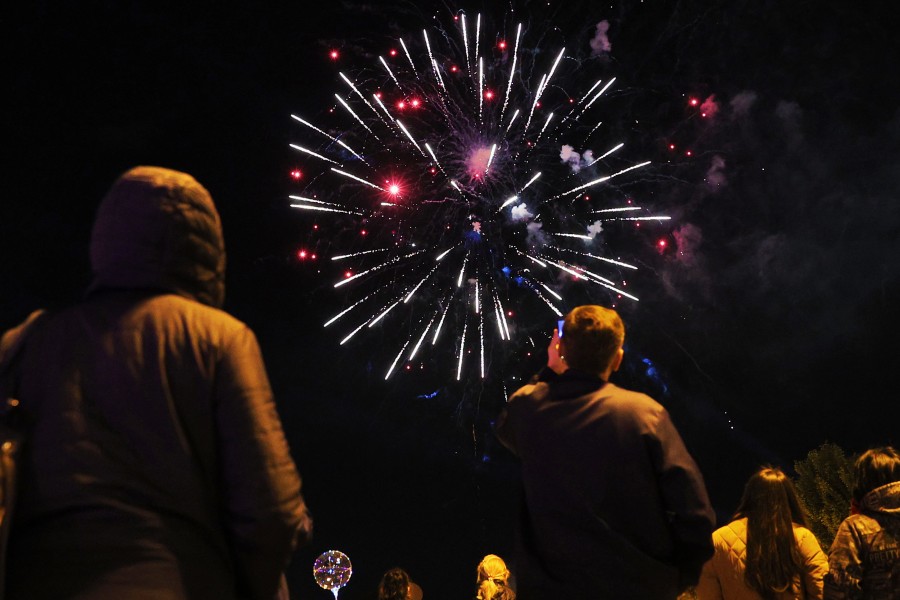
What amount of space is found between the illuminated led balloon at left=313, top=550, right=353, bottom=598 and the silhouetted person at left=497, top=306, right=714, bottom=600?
1090 centimetres

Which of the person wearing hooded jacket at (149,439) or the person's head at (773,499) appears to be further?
the person's head at (773,499)

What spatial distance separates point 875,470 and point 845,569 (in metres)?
0.54

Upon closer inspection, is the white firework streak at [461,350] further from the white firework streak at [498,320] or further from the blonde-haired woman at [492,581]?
the blonde-haired woman at [492,581]

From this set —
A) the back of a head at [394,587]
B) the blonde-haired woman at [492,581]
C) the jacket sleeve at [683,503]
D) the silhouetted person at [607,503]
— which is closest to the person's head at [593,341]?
the silhouetted person at [607,503]

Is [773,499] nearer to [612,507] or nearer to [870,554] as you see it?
[870,554]

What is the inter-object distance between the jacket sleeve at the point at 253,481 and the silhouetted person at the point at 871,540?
328 cm

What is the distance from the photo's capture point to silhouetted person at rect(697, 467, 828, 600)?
4.54m

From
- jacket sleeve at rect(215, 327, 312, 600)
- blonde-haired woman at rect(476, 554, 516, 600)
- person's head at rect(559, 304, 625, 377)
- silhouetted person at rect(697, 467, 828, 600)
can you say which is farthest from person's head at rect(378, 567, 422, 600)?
jacket sleeve at rect(215, 327, 312, 600)

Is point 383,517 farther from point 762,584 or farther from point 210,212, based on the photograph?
point 210,212

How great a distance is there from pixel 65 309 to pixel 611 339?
2283 millimetres

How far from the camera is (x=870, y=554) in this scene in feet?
14.2

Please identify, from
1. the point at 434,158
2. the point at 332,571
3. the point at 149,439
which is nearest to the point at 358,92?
the point at 434,158

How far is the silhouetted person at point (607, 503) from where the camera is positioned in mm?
3357

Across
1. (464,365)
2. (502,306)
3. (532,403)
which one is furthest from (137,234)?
(464,365)
